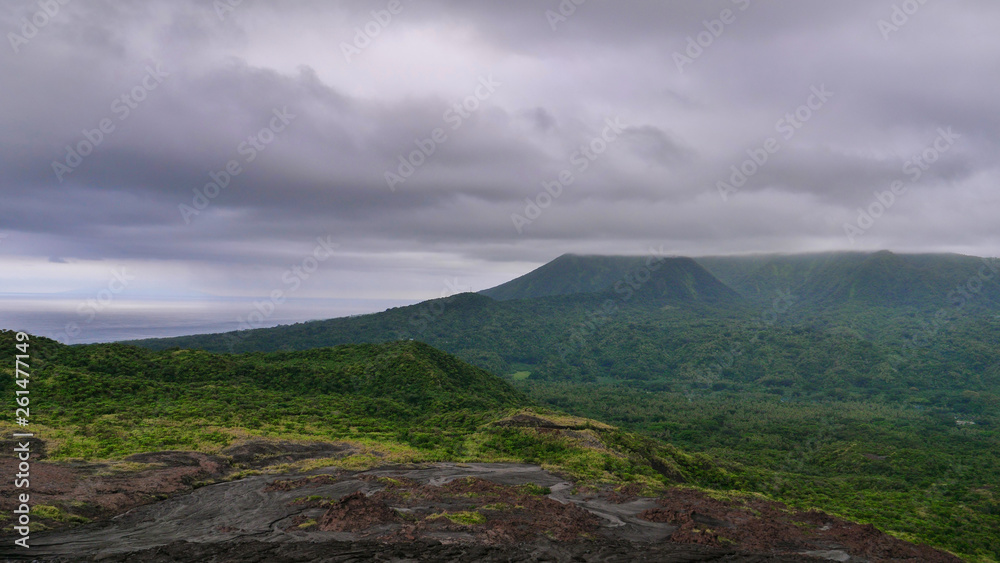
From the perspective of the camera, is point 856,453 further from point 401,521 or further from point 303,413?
point 401,521

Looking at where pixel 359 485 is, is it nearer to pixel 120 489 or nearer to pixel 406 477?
pixel 406 477

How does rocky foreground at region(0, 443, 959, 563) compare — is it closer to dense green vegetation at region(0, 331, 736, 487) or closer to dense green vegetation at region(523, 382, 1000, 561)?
dense green vegetation at region(0, 331, 736, 487)

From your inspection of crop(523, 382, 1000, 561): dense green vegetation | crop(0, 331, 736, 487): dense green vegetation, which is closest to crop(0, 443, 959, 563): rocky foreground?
crop(0, 331, 736, 487): dense green vegetation

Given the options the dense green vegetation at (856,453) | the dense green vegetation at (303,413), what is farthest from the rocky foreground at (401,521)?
the dense green vegetation at (856,453)

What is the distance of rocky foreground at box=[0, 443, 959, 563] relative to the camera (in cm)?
2656

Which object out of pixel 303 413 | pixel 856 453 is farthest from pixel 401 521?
pixel 856 453

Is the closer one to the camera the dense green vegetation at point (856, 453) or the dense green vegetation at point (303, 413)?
the dense green vegetation at point (303, 413)

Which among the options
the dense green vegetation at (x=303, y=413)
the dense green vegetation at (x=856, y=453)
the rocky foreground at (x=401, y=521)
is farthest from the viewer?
the dense green vegetation at (x=856, y=453)

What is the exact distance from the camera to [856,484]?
85.8 m

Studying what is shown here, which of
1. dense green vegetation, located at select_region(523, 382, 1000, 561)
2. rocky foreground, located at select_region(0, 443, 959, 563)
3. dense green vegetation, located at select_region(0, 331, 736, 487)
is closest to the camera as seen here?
rocky foreground, located at select_region(0, 443, 959, 563)

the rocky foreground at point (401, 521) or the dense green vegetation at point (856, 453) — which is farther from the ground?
the rocky foreground at point (401, 521)

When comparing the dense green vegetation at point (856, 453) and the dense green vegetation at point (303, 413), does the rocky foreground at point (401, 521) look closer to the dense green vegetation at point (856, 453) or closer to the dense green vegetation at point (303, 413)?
the dense green vegetation at point (303, 413)

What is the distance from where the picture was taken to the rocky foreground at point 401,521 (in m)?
26.6

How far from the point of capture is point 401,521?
1217 inches
